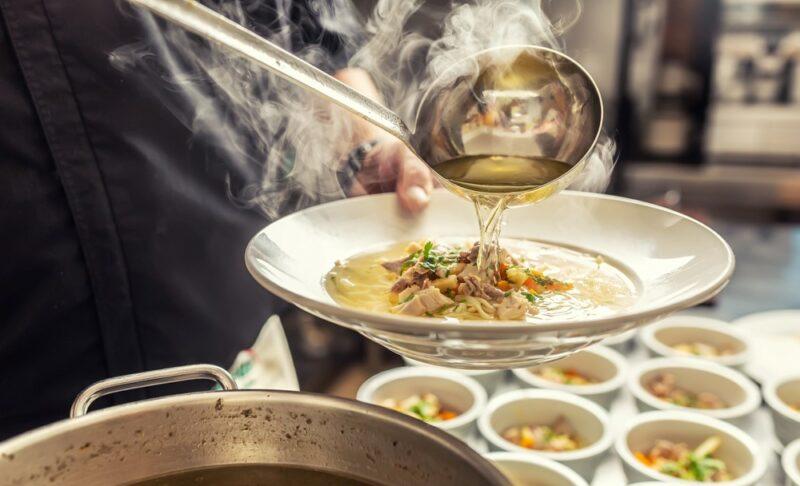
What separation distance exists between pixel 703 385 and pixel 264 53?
212 cm

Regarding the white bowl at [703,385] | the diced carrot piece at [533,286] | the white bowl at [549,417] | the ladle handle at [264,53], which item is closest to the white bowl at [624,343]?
the white bowl at [703,385]

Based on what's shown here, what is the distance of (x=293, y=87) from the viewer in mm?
1896

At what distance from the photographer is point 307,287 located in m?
1.09

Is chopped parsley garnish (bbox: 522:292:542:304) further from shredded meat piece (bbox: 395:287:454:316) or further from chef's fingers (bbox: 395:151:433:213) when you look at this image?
chef's fingers (bbox: 395:151:433:213)

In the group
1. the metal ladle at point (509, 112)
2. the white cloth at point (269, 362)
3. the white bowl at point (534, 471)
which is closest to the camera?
the metal ladle at point (509, 112)

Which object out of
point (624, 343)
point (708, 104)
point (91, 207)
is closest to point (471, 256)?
point (91, 207)

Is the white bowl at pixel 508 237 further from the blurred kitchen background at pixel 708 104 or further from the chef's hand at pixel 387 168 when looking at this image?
the blurred kitchen background at pixel 708 104

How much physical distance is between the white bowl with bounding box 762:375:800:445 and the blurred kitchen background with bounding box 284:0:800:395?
5.65 ft

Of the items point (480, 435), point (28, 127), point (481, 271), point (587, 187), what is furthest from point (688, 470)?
point (28, 127)

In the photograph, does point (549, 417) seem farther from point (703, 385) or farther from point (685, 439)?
point (703, 385)

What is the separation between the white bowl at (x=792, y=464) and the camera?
5.64 feet

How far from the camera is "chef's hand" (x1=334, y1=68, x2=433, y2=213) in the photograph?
4.58ft

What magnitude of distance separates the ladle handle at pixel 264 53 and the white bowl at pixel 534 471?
1093mm

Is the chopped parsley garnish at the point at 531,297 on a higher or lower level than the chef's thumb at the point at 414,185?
lower
